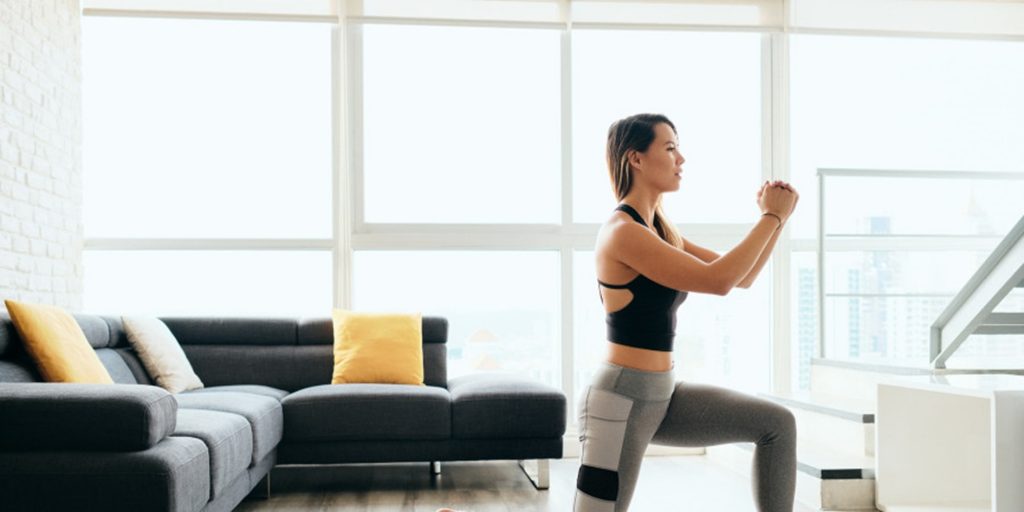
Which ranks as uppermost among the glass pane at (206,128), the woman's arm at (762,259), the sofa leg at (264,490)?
the glass pane at (206,128)

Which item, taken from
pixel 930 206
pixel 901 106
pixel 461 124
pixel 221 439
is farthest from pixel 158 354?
pixel 901 106

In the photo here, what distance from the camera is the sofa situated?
255 centimetres

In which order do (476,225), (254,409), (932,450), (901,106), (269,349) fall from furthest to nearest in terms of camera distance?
(901,106) → (476,225) → (269,349) → (254,409) → (932,450)

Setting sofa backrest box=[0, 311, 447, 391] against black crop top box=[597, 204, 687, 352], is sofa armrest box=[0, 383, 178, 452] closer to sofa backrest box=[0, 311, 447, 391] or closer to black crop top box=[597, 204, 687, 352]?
black crop top box=[597, 204, 687, 352]

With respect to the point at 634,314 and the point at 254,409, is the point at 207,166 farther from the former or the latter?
the point at 634,314

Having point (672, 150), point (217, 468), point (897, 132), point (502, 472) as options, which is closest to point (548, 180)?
point (502, 472)

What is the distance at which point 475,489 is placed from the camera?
4.21m

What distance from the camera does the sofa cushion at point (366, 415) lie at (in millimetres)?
4051

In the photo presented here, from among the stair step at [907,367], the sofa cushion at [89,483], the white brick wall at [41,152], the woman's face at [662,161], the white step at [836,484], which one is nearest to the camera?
the woman's face at [662,161]

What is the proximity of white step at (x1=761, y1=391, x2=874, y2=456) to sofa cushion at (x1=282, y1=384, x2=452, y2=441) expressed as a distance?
1.48 m

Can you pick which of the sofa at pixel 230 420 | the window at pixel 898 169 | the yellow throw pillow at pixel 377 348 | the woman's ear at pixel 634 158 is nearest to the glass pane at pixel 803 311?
the window at pixel 898 169

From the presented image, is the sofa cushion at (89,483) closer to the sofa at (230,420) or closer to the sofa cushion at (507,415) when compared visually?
the sofa at (230,420)

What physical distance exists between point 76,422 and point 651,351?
1.62 meters

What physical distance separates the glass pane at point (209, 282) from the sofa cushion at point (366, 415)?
121 cm
